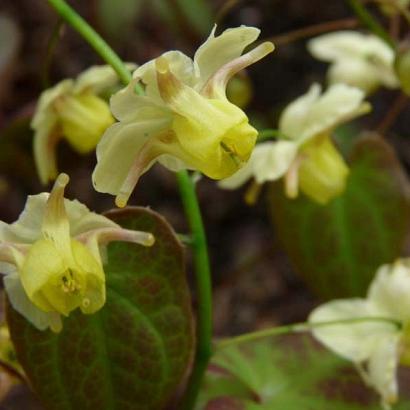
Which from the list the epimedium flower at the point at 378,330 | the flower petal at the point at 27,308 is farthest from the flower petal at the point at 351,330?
the flower petal at the point at 27,308

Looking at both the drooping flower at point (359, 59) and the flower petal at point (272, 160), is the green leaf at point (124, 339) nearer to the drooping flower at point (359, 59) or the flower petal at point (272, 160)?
the flower petal at point (272, 160)

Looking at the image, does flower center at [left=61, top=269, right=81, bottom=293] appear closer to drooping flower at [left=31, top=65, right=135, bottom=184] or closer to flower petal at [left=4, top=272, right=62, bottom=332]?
flower petal at [left=4, top=272, right=62, bottom=332]

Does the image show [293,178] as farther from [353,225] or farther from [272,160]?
[353,225]

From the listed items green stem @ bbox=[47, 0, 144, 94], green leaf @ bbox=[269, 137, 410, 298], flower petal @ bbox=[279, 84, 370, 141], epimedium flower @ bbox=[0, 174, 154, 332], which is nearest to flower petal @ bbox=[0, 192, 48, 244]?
epimedium flower @ bbox=[0, 174, 154, 332]

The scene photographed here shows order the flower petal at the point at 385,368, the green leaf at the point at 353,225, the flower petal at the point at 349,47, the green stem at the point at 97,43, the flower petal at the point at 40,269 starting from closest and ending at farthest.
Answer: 1. the flower petal at the point at 40,269
2. the green stem at the point at 97,43
3. the flower petal at the point at 385,368
4. the green leaf at the point at 353,225
5. the flower petal at the point at 349,47

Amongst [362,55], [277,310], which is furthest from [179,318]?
[277,310]

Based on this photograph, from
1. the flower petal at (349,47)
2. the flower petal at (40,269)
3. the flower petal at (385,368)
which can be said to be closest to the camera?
the flower petal at (40,269)
